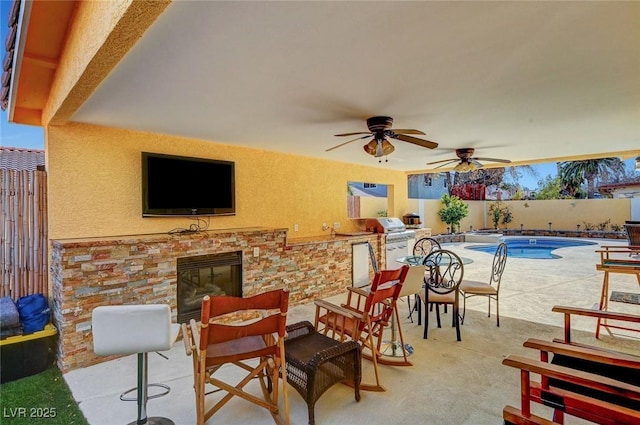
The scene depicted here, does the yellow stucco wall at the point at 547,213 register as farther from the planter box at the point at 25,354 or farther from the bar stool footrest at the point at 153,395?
the planter box at the point at 25,354

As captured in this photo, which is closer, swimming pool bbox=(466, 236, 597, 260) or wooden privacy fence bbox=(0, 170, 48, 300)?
wooden privacy fence bbox=(0, 170, 48, 300)

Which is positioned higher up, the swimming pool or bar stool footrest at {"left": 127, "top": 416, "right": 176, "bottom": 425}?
the swimming pool

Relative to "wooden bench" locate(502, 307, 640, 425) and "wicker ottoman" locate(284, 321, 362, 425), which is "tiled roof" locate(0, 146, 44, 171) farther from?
"wooden bench" locate(502, 307, 640, 425)

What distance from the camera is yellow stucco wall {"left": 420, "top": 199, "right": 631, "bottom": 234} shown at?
12.4m

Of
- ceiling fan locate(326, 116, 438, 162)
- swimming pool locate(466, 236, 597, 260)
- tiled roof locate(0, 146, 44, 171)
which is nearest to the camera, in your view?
ceiling fan locate(326, 116, 438, 162)

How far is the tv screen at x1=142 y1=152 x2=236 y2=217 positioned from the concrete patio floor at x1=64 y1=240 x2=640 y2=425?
65.8 inches

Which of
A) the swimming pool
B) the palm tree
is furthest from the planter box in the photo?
the palm tree

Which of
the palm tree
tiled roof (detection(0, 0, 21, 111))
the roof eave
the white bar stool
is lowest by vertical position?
the white bar stool

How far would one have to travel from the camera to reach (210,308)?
72.6 inches

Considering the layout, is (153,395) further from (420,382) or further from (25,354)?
(420,382)

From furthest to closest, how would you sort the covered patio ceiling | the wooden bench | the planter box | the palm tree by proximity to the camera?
the palm tree < the planter box < the covered patio ceiling < the wooden bench

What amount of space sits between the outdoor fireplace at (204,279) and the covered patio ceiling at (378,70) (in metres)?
1.59

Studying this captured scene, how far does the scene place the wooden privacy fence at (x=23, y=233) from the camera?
121 inches

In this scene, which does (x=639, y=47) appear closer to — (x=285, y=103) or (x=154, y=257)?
(x=285, y=103)
